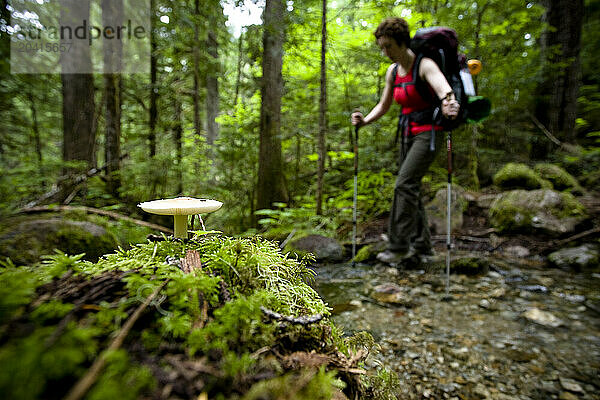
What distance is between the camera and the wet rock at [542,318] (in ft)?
9.74

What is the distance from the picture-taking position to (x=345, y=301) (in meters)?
3.47

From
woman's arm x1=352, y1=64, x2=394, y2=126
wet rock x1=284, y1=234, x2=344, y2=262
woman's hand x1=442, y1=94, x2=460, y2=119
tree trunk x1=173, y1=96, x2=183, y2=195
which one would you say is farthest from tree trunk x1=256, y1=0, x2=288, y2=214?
woman's hand x1=442, y1=94, x2=460, y2=119

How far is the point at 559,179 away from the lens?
7.75 m

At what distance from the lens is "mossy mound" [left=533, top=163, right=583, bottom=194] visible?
7559mm

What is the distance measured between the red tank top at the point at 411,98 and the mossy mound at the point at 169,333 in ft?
13.2

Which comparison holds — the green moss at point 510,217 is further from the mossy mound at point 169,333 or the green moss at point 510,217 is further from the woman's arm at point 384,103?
the mossy mound at point 169,333

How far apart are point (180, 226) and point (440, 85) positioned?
Answer: 3885 mm

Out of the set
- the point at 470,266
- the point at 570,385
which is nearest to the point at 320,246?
the point at 470,266

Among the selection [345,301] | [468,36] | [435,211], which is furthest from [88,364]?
[468,36]

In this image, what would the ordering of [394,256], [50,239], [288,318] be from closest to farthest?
[288,318] → [50,239] → [394,256]

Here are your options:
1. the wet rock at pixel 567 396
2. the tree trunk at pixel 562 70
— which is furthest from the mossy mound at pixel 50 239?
the tree trunk at pixel 562 70

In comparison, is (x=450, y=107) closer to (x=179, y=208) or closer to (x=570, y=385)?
(x=570, y=385)

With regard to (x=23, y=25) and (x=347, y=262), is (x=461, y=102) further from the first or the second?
(x=23, y=25)

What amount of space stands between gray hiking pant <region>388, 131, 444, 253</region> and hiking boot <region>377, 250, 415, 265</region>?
7 cm
